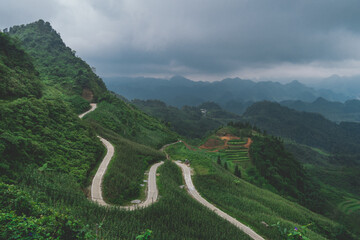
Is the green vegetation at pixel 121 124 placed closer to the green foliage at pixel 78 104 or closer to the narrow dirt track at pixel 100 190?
the green foliage at pixel 78 104

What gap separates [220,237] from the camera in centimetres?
1544

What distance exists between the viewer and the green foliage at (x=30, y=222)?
6.79 metres

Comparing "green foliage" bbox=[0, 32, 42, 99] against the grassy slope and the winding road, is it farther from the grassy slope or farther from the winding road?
the grassy slope

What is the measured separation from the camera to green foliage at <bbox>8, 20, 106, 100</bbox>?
228ft

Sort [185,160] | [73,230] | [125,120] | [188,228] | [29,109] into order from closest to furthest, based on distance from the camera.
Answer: [73,230]
[188,228]
[29,109]
[185,160]
[125,120]

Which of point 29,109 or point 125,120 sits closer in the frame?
point 29,109

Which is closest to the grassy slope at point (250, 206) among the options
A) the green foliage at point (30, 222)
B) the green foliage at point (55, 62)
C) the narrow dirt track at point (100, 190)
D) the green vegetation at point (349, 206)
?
the narrow dirt track at point (100, 190)

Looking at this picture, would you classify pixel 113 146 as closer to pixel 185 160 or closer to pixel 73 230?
pixel 185 160

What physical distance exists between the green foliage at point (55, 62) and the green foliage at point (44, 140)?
137 ft

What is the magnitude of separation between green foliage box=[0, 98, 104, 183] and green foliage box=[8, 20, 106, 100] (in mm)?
41755

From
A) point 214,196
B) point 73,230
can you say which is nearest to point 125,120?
point 214,196

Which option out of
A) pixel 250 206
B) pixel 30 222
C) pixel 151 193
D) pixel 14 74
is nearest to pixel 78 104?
pixel 14 74

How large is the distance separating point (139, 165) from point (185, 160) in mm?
14675

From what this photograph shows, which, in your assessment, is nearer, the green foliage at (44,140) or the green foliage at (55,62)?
the green foliage at (44,140)
